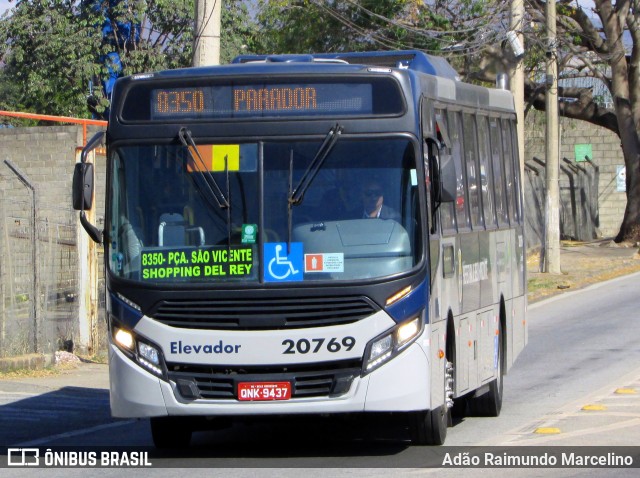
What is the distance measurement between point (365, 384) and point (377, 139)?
69.0 inches

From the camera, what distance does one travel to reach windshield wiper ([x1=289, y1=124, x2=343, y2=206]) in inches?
347

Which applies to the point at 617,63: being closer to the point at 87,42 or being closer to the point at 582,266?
the point at 582,266

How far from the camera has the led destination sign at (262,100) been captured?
9000mm

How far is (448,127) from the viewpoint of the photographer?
405 inches

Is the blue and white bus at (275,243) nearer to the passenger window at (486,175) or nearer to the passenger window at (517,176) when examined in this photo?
the passenger window at (486,175)

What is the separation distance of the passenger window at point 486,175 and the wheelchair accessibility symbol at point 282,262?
325cm

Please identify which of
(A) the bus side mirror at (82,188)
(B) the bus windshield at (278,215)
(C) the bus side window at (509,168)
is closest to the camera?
(B) the bus windshield at (278,215)

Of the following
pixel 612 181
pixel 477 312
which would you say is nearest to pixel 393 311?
pixel 477 312

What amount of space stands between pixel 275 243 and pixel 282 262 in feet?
0.50

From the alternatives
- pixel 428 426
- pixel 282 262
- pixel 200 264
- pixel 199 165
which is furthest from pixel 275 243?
pixel 428 426

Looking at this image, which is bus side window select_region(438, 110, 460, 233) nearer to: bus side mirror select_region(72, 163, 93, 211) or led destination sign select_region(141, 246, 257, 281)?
led destination sign select_region(141, 246, 257, 281)

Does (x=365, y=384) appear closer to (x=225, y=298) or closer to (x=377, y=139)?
(x=225, y=298)

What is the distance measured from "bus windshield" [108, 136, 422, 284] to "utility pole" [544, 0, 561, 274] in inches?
740

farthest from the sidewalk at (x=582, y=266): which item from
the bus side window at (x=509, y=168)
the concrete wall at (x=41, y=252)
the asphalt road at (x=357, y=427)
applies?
the bus side window at (x=509, y=168)
